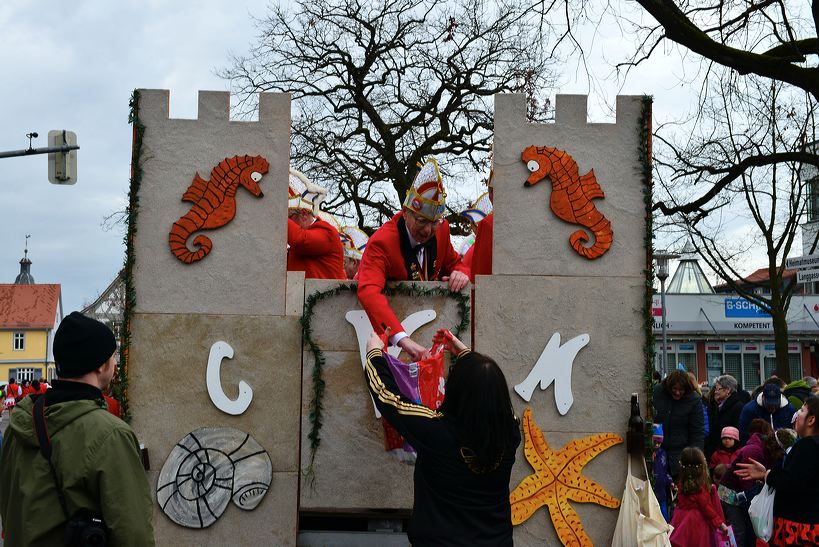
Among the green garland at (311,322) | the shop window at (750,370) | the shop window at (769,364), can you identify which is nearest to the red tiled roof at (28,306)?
the shop window at (750,370)

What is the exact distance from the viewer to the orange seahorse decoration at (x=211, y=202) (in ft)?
21.3

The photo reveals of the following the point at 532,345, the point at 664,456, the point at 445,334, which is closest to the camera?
the point at 445,334

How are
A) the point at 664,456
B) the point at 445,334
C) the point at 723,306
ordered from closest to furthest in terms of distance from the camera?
1. the point at 445,334
2. the point at 664,456
3. the point at 723,306

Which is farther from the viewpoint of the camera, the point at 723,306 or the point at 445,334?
the point at 723,306

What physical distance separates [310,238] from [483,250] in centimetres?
145

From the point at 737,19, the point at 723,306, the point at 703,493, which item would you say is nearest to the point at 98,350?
the point at 703,493

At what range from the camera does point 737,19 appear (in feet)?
25.7

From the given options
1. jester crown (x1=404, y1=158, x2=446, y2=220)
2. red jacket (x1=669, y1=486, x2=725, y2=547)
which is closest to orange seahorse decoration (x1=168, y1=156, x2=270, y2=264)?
jester crown (x1=404, y1=158, x2=446, y2=220)

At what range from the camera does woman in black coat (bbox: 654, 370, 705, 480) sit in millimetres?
9367

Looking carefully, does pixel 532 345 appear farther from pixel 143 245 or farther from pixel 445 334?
pixel 143 245

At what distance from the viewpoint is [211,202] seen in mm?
6500

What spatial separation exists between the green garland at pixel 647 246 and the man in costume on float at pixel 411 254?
4.46ft

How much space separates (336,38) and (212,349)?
526 inches

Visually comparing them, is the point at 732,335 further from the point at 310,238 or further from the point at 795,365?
the point at 310,238
